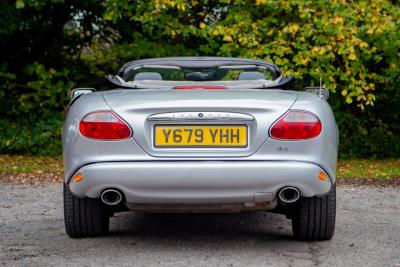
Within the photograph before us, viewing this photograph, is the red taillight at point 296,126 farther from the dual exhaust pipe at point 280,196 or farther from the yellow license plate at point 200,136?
the dual exhaust pipe at point 280,196

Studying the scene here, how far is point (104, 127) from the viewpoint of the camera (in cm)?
519

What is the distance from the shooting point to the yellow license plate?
512cm

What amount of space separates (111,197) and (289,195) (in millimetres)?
1126

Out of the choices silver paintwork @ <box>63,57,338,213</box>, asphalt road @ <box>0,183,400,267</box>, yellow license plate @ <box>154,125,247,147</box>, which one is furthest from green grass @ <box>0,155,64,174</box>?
yellow license plate @ <box>154,125,247,147</box>

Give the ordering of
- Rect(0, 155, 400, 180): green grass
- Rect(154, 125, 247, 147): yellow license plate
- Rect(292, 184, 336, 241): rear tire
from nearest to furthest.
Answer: Rect(154, 125, 247, 147): yellow license plate < Rect(292, 184, 336, 241): rear tire < Rect(0, 155, 400, 180): green grass

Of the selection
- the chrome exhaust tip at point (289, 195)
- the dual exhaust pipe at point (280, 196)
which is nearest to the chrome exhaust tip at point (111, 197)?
the dual exhaust pipe at point (280, 196)

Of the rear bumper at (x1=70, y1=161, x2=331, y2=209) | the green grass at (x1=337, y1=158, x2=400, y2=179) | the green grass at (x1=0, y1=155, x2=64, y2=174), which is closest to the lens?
the rear bumper at (x1=70, y1=161, x2=331, y2=209)

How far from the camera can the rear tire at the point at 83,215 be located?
5652 mm

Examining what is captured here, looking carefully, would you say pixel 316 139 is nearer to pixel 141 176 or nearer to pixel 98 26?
pixel 141 176

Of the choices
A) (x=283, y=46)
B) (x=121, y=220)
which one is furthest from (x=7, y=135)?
(x=121, y=220)

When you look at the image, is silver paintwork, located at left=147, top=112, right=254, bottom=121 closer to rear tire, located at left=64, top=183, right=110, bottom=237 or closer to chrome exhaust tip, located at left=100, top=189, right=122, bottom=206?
chrome exhaust tip, located at left=100, top=189, right=122, bottom=206

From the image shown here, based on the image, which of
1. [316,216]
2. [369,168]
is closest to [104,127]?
[316,216]

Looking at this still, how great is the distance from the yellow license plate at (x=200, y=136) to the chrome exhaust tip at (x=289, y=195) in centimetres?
38

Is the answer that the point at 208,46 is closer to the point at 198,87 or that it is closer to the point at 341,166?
the point at 341,166
